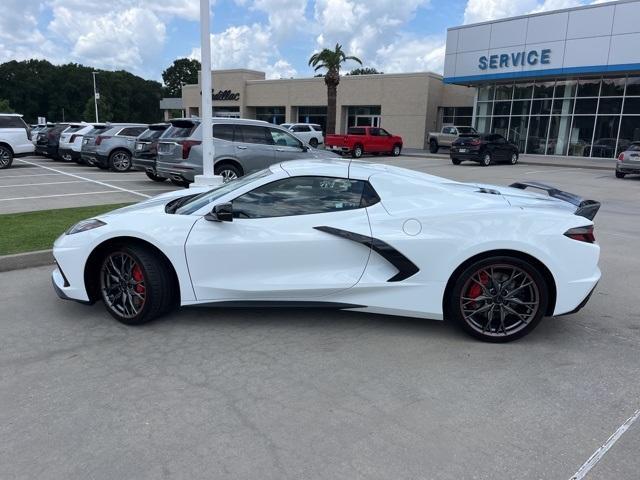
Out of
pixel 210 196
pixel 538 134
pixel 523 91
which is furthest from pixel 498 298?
pixel 523 91

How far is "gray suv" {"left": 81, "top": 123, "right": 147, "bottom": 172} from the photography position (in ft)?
58.9

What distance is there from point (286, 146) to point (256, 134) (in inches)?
30.9

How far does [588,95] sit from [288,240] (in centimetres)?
3196

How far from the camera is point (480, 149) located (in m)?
24.9

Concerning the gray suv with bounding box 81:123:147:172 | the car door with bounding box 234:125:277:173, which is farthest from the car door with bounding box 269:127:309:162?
the gray suv with bounding box 81:123:147:172

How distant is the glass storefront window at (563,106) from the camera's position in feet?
102

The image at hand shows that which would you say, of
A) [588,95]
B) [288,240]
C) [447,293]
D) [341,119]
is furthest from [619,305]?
[341,119]


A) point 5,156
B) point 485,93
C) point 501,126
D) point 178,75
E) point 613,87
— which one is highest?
point 178,75

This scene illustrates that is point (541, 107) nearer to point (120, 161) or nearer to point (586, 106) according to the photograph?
point (586, 106)

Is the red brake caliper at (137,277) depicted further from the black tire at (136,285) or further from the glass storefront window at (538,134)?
the glass storefront window at (538,134)

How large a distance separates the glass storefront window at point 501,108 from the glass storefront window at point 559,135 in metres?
3.04

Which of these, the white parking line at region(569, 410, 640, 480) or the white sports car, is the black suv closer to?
the white sports car

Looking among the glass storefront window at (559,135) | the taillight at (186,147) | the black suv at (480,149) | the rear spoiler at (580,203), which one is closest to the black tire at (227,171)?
the taillight at (186,147)

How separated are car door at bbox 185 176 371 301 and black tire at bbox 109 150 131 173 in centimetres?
1533
